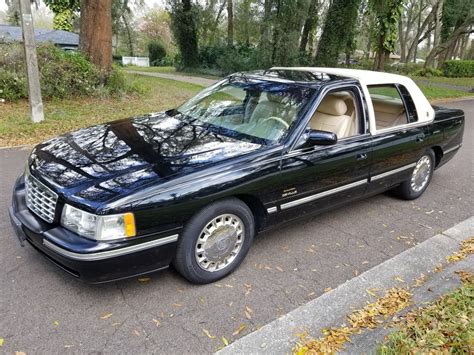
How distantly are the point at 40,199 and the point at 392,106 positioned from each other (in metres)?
4.08

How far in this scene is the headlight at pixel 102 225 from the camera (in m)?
2.54

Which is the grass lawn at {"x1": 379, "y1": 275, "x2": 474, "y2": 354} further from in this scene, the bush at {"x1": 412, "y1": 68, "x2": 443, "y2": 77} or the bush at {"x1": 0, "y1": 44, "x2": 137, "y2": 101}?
the bush at {"x1": 412, "y1": 68, "x2": 443, "y2": 77}

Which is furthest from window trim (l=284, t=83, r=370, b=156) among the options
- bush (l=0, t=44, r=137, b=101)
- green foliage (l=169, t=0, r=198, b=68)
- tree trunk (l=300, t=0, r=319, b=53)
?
green foliage (l=169, t=0, r=198, b=68)

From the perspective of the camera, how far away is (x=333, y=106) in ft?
13.3

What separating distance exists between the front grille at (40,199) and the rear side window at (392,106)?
3.51 meters

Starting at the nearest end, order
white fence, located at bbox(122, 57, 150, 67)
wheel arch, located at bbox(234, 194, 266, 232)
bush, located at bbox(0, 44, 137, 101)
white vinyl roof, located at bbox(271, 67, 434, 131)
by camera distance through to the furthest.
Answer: wheel arch, located at bbox(234, 194, 266, 232) < white vinyl roof, located at bbox(271, 67, 434, 131) < bush, located at bbox(0, 44, 137, 101) < white fence, located at bbox(122, 57, 150, 67)

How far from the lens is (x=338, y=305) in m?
2.94

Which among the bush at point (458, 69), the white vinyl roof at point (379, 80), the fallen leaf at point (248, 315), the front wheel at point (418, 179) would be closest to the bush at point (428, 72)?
the bush at point (458, 69)

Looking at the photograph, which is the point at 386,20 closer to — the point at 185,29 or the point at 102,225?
the point at 185,29

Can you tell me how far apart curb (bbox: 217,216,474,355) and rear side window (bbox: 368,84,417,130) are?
139cm

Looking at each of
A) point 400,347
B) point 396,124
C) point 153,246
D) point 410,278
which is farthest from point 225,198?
point 396,124

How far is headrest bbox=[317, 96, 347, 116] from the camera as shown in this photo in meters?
4.04

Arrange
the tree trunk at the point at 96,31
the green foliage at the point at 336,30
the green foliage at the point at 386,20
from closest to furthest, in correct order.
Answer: the tree trunk at the point at 96,31, the green foliage at the point at 386,20, the green foliage at the point at 336,30

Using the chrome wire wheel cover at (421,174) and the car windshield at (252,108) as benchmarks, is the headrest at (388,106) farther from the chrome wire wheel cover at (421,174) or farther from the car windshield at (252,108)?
the car windshield at (252,108)
